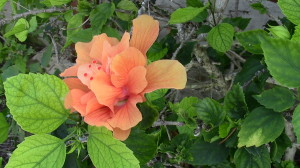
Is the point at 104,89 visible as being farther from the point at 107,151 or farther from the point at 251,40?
the point at 251,40

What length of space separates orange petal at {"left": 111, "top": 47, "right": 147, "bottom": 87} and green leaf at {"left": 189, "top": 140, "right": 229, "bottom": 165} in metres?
0.34

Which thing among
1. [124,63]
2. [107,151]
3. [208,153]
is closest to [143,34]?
[124,63]

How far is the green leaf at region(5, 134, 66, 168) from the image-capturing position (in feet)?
2.47

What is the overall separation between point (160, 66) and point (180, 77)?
0.15ft

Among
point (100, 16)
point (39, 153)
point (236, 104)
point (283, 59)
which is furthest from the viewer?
point (100, 16)

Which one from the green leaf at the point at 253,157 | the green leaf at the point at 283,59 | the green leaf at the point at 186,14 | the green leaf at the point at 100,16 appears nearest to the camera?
the green leaf at the point at 283,59

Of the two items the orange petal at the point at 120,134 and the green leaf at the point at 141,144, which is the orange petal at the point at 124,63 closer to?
the orange petal at the point at 120,134

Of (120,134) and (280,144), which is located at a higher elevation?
(120,134)

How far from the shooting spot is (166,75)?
27.7 inches

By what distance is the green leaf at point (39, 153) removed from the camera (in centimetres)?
75

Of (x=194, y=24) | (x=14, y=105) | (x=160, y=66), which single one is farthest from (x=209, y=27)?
(x=14, y=105)

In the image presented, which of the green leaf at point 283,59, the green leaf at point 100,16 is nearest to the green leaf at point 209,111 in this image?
the green leaf at point 283,59

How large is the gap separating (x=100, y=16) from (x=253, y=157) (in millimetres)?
595

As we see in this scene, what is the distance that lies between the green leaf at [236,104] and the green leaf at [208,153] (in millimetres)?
104
